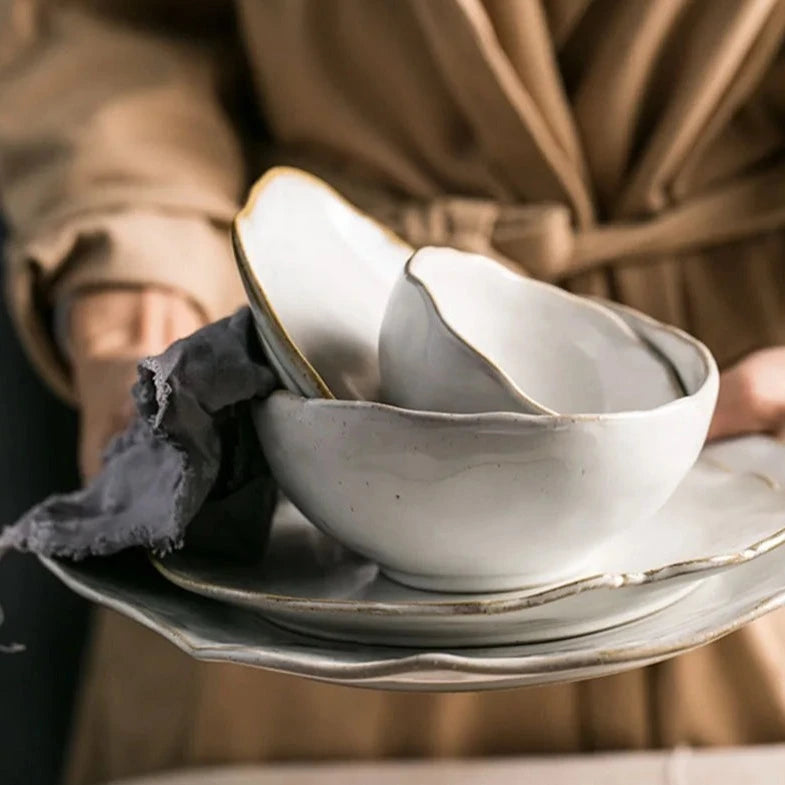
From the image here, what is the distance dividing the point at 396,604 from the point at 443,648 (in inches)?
0.9

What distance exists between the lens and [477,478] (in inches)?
12.9

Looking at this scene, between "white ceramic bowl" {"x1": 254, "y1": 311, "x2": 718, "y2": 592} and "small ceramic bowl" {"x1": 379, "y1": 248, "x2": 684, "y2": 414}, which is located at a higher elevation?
"small ceramic bowl" {"x1": 379, "y1": 248, "x2": 684, "y2": 414}

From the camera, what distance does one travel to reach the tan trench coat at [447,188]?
586 mm

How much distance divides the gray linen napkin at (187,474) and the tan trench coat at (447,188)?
0.67 ft

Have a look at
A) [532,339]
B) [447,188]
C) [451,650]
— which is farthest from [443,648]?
[447,188]

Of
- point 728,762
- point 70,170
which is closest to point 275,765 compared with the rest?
point 728,762

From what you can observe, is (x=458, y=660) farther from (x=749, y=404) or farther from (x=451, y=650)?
(x=749, y=404)

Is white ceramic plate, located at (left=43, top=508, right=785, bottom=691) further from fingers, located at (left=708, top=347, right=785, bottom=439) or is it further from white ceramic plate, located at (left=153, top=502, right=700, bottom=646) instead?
fingers, located at (left=708, top=347, right=785, bottom=439)

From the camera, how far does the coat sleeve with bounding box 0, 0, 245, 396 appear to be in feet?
2.03

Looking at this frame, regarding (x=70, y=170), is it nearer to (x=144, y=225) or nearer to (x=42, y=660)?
(x=144, y=225)

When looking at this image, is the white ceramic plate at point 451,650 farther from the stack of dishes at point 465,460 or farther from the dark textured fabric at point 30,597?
the dark textured fabric at point 30,597

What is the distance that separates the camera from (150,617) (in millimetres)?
359

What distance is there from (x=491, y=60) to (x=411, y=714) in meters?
0.34

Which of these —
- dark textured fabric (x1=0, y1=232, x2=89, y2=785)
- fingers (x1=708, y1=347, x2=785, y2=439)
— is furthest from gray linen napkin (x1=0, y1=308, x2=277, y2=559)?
dark textured fabric (x1=0, y1=232, x2=89, y2=785)
